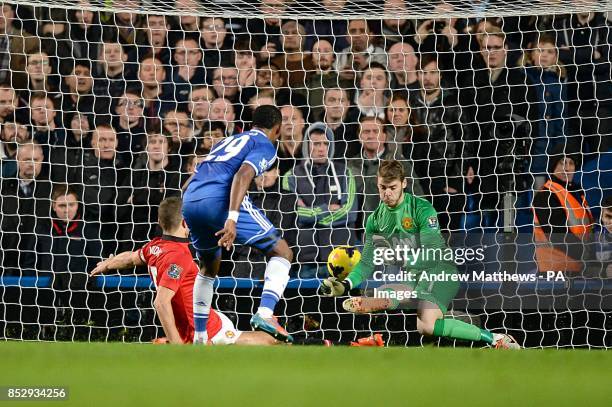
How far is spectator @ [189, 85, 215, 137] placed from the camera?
7.29 meters

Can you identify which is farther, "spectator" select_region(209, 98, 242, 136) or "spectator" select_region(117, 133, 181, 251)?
"spectator" select_region(209, 98, 242, 136)

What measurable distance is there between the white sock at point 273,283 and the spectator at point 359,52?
169 cm

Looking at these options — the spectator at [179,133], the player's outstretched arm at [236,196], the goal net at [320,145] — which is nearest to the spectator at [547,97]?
the goal net at [320,145]

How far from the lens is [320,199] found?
7141 mm

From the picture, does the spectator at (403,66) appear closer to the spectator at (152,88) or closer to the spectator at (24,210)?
the spectator at (152,88)

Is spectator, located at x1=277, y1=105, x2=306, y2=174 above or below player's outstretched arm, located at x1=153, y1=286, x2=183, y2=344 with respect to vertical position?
above

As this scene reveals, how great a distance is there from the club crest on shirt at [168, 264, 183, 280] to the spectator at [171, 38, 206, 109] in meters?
1.41

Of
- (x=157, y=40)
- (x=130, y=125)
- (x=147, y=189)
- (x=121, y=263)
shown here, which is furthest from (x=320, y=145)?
(x=121, y=263)

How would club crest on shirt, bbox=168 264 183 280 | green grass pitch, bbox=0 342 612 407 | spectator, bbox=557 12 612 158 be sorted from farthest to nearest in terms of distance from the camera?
spectator, bbox=557 12 612 158 < club crest on shirt, bbox=168 264 183 280 < green grass pitch, bbox=0 342 612 407

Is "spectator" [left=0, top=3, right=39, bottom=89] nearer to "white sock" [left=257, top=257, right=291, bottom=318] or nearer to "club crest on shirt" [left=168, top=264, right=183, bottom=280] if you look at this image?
"club crest on shirt" [left=168, top=264, right=183, bottom=280]

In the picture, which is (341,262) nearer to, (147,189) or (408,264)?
(408,264)

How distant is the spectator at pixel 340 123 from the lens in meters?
7.25

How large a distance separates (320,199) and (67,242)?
1748 mm

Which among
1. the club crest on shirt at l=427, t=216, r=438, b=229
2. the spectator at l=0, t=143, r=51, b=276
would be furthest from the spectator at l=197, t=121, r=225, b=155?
the club crest on shirt at l=427, t=216, r=438, b=229
